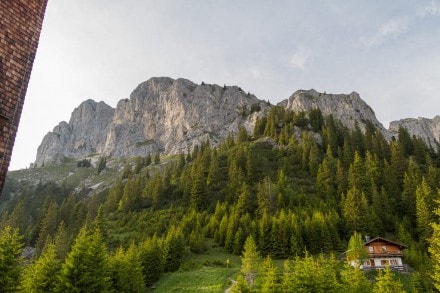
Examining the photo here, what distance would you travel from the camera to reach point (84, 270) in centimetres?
3394

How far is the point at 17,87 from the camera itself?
9969 millimetres

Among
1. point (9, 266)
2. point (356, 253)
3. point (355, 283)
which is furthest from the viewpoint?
point (356, 253)

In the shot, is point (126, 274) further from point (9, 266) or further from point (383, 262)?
point (383, 262)

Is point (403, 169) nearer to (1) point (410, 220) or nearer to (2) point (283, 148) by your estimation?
(1) point (410, 220)

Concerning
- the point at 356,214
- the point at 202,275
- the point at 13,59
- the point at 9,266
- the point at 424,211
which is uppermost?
the point at 424,211

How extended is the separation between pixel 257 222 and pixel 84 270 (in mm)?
51975

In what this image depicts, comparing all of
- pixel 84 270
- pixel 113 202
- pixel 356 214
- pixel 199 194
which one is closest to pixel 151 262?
pixel 84 270

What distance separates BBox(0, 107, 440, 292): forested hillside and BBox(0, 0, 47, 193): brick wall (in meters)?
26.5

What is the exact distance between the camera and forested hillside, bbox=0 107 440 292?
36.6 m

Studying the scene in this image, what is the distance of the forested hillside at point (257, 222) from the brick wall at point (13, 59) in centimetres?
2645

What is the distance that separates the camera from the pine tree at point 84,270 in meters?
32.6

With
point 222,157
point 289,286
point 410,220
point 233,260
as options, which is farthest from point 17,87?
point 222,157

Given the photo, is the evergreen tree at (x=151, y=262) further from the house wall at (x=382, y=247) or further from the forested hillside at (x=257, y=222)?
the house wall at (x=382, y=247)

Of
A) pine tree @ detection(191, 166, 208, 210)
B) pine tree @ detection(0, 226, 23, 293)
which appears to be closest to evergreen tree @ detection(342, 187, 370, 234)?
pine tree @ detection(191, 166, 208, 210)
